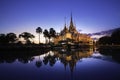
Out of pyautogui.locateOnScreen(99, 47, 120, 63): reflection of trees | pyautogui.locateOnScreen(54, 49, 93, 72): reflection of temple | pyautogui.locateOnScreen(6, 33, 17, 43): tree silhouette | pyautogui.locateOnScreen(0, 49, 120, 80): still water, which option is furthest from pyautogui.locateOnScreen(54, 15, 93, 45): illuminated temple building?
pyautogui.locateOnScreen(0, 49, 120, 80): still water

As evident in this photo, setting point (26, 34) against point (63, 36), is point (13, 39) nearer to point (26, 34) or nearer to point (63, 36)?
point (26, 34)

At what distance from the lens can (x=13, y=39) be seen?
327ft

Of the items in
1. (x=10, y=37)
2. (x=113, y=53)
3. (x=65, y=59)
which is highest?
(x=10, y=37)

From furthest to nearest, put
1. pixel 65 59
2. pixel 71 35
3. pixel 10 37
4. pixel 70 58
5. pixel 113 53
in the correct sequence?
pixel 71 35
pixel 10 37
pixel 113 53
pixel 70 58
pixel 65 59

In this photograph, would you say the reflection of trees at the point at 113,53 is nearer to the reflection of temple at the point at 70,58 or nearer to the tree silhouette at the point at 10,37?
the reflection of temple at the point at 70,58

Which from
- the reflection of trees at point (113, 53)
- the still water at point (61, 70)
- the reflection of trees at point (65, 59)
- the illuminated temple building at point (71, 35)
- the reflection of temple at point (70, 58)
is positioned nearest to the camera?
the still water at point (61, 70)

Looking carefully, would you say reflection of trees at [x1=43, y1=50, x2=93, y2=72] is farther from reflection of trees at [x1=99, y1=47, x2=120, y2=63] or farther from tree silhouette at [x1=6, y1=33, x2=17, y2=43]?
tree silhouette at [x1=6, y1=33, x2=17, y2=43]

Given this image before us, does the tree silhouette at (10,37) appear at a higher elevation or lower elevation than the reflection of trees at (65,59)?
higher

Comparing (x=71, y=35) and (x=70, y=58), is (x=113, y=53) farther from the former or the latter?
(x=71, y=35)

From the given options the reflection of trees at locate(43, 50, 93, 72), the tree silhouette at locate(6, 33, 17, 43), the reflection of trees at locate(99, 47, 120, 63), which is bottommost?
the reflection of trees at locate(43, 50, 93, 72)

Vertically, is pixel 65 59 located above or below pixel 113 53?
below

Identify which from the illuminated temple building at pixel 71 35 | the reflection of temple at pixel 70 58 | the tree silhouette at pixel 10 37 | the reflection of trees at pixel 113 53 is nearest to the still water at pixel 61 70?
the reflection of temple at pixel 70 58

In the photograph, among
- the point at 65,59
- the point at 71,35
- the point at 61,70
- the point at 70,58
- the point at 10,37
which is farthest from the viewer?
the point at 71,35

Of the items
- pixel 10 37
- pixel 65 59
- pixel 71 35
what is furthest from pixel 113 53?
pixel 71 35
